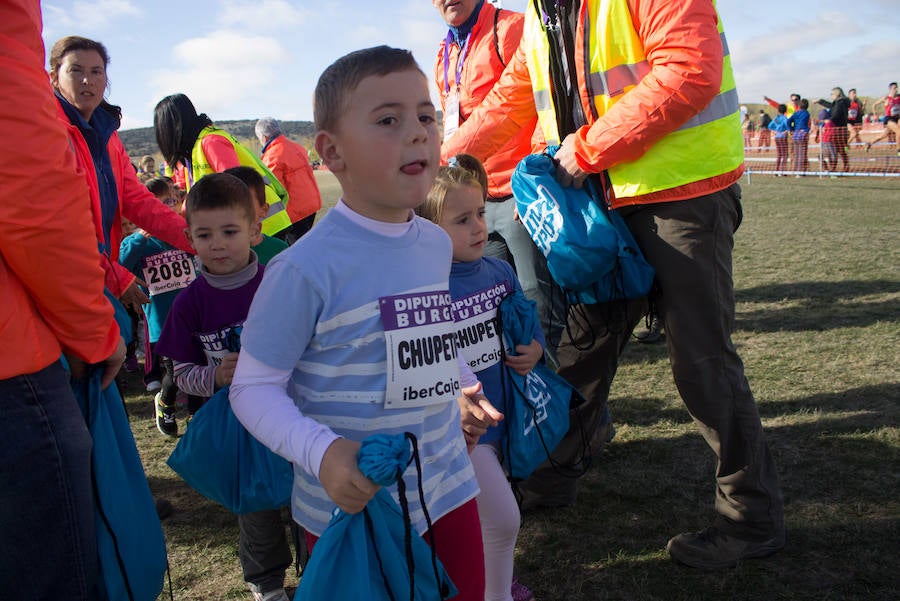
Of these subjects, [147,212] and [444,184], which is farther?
[147,212]

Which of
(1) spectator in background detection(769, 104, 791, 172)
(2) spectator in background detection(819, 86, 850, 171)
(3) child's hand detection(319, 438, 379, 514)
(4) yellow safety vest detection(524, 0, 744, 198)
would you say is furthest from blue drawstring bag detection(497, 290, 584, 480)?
(1) spectator in background detection(769, 104, 791, 172)

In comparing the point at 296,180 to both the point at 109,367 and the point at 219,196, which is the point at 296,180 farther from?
the point at 109,367

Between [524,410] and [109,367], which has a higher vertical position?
[109,367]

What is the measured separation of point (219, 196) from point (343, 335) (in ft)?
4.50

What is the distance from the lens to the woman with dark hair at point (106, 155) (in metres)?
3.03

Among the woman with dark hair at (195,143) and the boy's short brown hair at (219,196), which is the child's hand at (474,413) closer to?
the boy's short brown hair at (219,196)

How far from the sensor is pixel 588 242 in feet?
8.46

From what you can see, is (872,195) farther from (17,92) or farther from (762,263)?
(17,92)

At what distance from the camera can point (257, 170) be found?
4.56m

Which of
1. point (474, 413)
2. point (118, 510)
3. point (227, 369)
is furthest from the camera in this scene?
point (227, 369)

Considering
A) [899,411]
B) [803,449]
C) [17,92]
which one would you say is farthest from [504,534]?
[899,411]

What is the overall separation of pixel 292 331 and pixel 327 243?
0.70 ft

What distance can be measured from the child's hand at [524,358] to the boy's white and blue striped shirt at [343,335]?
68cm

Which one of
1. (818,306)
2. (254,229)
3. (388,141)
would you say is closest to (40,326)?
(388,141)
